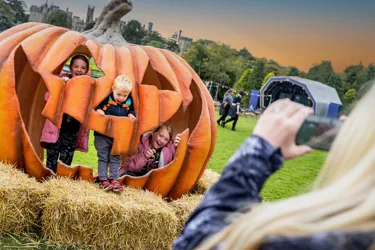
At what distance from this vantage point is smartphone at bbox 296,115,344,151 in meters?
0.89

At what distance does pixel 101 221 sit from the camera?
126 inches

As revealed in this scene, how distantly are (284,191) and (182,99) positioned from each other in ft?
11.1

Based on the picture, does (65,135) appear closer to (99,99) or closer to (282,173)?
(99,99)

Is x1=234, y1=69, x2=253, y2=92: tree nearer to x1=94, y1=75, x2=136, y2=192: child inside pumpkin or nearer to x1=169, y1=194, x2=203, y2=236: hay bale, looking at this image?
→ x1=169, y1=194, x2=203, y2=236: hay bale

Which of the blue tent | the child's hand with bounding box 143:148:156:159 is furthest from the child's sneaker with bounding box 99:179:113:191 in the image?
the blue tent

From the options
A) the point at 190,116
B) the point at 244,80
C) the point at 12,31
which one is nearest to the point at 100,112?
the point at 190,116

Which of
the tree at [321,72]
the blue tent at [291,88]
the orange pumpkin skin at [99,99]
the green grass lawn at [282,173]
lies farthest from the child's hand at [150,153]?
the tree at [321,72]

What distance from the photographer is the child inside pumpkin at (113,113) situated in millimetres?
3625

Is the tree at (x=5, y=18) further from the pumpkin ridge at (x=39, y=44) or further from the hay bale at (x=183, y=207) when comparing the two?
the hay bale at (x=183, y=207)

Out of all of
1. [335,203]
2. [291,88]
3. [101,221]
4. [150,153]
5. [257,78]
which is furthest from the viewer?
[257,78]

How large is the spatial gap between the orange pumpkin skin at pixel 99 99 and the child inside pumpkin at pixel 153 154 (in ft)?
0.59

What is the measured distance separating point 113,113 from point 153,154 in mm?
631

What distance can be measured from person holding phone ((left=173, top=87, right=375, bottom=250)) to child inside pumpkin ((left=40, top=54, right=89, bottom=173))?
338 cm

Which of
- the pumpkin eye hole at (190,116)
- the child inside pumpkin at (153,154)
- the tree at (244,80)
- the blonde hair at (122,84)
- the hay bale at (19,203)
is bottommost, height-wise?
the tree at (244,80)
